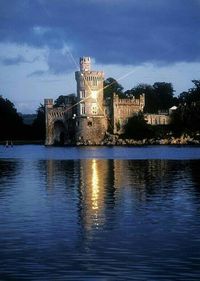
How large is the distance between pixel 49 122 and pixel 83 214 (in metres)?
108

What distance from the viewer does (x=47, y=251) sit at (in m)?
16.7

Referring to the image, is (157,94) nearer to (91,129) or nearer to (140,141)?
(140,141)

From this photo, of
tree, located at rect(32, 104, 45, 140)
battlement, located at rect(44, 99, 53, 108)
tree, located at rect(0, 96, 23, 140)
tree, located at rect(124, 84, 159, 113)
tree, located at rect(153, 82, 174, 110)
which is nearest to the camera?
battlement, located at rect(44, 99, 53, 108)

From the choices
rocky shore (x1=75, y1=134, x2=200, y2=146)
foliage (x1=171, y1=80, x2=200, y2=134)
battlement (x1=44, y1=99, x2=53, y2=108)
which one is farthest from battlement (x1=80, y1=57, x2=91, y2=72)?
foliage (x1=171, y1=80, x2=200, y2=134)

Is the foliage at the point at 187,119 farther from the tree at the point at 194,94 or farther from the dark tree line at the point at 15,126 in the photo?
the dark tree line at the point at 15,126

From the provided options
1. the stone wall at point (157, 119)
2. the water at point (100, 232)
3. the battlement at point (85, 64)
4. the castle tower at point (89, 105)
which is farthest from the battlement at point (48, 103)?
the water at point (100, 232)

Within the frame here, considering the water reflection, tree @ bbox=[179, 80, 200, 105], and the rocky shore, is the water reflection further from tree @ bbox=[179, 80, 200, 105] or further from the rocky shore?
tree @ bbox=[179, 80, 200, 105]

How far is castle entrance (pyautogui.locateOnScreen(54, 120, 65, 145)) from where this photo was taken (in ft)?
433

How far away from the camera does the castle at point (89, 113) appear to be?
124m

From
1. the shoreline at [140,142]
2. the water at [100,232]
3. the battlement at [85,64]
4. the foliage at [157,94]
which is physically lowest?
the water at [100,232]

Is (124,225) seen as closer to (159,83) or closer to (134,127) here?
(134,127)

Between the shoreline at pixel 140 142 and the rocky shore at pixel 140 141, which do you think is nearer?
the shoreline at pixel 140 142

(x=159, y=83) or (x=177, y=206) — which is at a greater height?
(x=159, y=83)

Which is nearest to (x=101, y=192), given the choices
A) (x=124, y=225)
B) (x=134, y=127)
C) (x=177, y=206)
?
(x=177, y=206)
